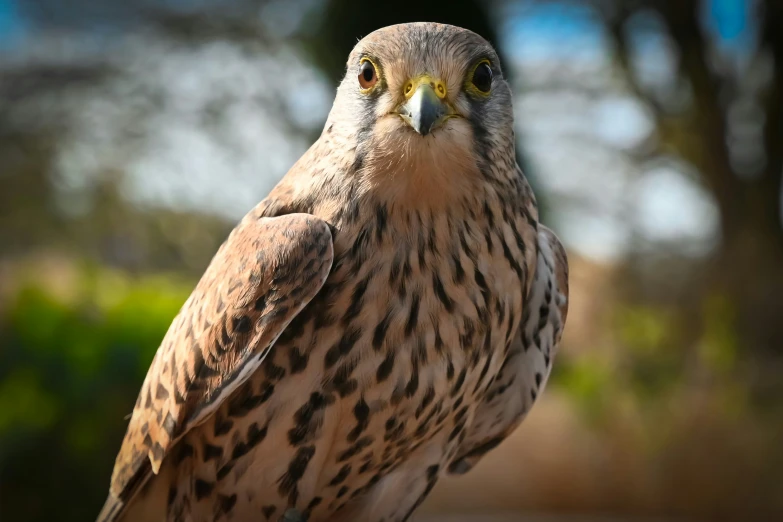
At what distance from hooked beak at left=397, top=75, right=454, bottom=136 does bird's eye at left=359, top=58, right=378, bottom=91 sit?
0.10 meters

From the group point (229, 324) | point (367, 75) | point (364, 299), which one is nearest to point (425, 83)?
point (367, 75)

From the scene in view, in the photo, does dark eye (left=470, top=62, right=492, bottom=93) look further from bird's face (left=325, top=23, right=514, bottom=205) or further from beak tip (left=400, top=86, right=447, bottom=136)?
beak tip (left=400, top=86, right=447, bottom=136)

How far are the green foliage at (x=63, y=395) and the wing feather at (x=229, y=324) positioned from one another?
297cm

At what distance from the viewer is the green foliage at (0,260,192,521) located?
175 inches

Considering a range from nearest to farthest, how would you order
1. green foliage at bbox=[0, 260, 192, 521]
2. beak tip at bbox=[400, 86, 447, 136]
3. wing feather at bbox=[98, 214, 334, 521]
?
beak tip at bbox=[400, 86, 447, 136], wing feather at bbox=[98, 214, 334, 521], green foliage at bbox=[0, 260, 192, 521]

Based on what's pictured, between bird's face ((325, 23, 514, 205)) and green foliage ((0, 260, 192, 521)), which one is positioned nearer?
bird's face ((325, 23, 514, 205))

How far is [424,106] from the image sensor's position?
1.40 m

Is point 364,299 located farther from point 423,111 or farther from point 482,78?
point 482,78

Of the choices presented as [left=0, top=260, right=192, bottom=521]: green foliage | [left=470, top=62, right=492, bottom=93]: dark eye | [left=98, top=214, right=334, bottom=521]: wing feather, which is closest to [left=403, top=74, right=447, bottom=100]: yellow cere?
[left=470, top=62, right=492, bottom=93]: dark eye

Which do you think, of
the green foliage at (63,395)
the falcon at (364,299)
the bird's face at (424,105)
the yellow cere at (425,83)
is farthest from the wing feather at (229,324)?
the green foliage at (63,395)

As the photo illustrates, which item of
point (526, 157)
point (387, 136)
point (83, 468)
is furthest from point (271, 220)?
point (526, 157)

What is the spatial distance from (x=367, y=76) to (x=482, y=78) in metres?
0.25

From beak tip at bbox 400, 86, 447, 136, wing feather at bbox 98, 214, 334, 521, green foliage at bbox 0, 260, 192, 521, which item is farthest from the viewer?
green foliage at bbox 0, 260, 192, 521

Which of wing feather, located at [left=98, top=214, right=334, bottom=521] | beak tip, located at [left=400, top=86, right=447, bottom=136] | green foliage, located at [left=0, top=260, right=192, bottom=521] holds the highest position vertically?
beak tip, located at [left=400, top=86, right=447, bottom=136]
